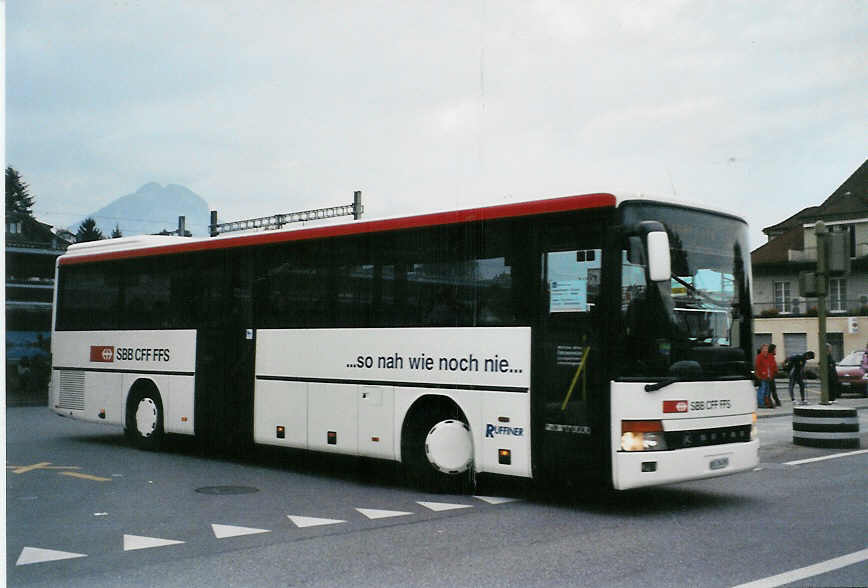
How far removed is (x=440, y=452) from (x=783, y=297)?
52373 mm

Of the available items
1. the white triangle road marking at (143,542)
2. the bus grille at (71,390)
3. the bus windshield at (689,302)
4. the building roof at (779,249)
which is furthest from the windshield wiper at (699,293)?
the building roof at (779,249)

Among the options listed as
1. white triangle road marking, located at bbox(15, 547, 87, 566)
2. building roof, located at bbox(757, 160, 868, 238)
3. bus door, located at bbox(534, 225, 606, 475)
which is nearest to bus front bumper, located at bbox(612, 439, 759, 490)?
bus door, located at bbox(534, 225, 606, 475)

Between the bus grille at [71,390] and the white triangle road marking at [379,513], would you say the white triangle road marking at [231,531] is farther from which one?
the bus grille at [71,390]

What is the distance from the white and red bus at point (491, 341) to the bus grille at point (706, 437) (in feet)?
0.07

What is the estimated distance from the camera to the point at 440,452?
10.8m

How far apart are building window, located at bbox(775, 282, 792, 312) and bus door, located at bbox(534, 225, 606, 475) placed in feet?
169

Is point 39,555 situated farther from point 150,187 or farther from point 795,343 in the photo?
point 795,343

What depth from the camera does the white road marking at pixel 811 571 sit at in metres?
6.45

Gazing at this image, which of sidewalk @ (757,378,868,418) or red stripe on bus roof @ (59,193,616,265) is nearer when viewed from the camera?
red stripe on bus roof @ (59,193,616,265)

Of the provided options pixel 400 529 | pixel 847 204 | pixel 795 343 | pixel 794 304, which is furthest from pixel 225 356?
pixel 794 304

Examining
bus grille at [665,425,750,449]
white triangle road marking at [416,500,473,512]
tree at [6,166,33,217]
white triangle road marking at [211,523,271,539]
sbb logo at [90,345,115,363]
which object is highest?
tree at [6,166,33,217]

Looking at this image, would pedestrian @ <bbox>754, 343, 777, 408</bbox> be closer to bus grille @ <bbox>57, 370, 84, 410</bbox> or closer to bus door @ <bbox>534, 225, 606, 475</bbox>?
bus grille @ <bbox>57, 370, 84, 410</bbox>

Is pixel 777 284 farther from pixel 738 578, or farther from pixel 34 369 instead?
pixel 738 578

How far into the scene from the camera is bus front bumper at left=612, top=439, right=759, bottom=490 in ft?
30.3
